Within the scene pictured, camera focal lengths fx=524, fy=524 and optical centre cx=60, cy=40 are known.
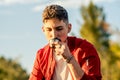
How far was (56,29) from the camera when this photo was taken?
5.34 metres

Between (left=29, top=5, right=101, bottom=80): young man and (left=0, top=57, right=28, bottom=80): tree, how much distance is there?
29779mm

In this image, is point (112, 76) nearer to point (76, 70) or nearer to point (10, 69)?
Result: point (10, 69)

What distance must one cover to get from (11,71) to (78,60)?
104ft

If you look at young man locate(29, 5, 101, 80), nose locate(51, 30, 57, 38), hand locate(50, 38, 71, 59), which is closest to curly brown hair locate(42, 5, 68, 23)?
young man locate(29, 5, 101, 80)

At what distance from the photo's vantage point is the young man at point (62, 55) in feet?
17.0

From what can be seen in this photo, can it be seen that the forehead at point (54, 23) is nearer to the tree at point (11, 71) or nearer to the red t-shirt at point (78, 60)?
the red t-shirt at point (78, 60)

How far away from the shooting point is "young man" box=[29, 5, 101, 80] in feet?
17.0

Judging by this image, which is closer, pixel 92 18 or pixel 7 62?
pixel 7 62

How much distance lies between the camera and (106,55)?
40.1m

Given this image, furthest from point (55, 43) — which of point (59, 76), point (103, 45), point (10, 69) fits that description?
point (103, 45)

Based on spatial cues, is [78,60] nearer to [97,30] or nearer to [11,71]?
[11,71]

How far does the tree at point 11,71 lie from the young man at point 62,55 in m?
29.8

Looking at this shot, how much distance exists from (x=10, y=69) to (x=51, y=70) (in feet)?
106

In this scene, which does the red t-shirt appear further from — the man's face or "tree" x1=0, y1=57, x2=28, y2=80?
"tree" x1=0, y1=57, x2=28, y2=80
